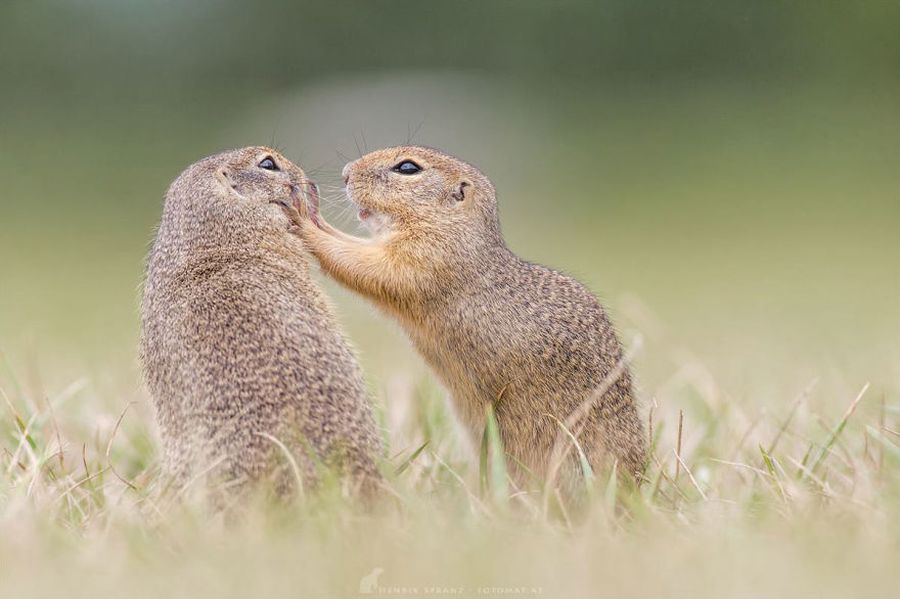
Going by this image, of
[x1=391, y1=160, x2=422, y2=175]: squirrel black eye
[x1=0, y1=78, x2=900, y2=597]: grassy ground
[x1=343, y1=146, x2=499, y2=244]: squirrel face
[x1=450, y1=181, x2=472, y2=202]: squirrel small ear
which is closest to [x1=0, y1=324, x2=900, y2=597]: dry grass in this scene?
[x1=0, y1=78, x2=900, y2=597]: grassy ground

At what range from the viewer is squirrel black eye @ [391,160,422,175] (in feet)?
17.6

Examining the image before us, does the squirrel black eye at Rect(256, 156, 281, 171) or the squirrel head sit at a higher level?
the squirrel black eye at Rect(256, 156, 281, 171)

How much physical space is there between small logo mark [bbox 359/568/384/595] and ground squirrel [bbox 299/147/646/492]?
1.40 metres

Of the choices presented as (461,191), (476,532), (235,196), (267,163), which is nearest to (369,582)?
(476,532)

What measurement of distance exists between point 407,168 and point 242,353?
61.5 inches

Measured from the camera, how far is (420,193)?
5.29 m

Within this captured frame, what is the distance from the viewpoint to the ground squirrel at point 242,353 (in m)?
3.88

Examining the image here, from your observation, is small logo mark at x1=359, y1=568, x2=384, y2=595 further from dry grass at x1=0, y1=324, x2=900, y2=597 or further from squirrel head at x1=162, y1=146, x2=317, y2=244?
squirrel head at x1=162, y1=146, x2=317, y2=244

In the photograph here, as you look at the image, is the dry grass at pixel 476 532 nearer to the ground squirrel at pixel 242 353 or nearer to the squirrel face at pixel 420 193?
the ground squirrel at pixel 242 353

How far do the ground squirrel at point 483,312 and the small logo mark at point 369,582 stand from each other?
140 centimetres

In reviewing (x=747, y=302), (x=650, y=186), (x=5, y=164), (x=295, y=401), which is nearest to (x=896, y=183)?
(x=650, y=186)

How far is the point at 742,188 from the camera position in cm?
1747

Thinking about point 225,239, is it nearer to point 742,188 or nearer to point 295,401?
point 295,401

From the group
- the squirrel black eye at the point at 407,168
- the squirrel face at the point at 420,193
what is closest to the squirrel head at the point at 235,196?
the squirrel face at the point at 420,193
